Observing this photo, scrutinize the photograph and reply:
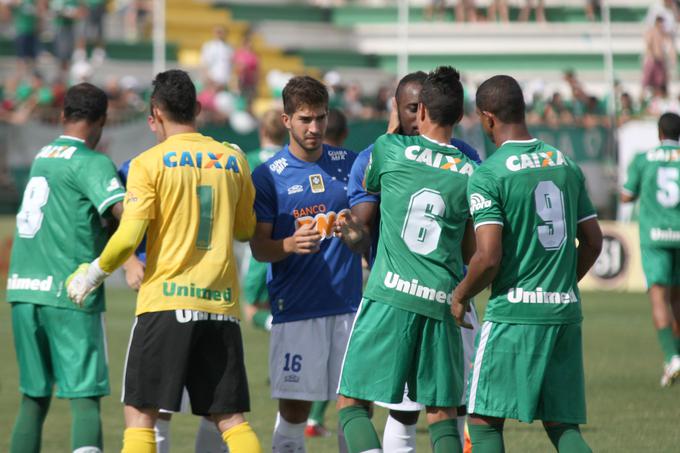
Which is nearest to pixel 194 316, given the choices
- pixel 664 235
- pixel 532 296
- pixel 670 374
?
pixel 532 296

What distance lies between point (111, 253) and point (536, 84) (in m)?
24.7

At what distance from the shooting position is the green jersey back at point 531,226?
253 inches

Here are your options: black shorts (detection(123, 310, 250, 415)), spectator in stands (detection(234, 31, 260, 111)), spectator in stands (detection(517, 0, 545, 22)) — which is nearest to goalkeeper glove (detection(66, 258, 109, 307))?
black shorts (detection(123, 310, 250, 415))

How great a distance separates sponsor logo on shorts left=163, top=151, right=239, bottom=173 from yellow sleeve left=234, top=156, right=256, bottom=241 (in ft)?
0.30

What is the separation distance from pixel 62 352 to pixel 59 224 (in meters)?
0.73

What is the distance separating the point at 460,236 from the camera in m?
6.86

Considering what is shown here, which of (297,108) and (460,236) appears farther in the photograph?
(297,108)

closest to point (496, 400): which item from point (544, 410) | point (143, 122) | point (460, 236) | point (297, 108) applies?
point (544, 410)

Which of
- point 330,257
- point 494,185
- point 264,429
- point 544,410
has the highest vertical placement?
point 494,185

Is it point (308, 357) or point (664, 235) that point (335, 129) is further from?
point (664, 235)

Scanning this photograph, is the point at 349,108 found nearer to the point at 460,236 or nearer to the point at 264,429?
the point at 264,429

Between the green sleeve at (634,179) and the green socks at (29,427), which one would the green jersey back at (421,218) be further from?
the green sleeve at (634,179)

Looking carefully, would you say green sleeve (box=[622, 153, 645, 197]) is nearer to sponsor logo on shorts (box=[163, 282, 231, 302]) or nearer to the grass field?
the grass field

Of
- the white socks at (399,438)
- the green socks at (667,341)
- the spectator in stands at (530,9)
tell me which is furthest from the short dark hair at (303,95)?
the spectator in stands at (530,9)
